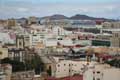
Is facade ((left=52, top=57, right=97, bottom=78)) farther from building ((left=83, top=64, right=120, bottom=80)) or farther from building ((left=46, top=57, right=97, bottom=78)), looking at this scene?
building ((left=83, top=64, right=120, bottom=80))

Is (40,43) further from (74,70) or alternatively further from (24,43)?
(74,70)

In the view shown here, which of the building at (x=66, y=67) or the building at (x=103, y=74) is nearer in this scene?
the building at (x=103, y=74)

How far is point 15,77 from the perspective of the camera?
636 centimetres

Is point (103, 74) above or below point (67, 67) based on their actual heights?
above

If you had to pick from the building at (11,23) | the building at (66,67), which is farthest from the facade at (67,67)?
the building at (11,23)

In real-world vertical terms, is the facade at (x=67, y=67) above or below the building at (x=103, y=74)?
below

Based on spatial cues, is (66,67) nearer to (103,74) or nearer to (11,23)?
(103,74)

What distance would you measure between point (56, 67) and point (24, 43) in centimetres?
568

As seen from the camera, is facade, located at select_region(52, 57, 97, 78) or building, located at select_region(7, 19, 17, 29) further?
building, located at select_region(7, 19, 17, 29)

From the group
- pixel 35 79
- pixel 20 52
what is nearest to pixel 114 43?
pixel 20 52

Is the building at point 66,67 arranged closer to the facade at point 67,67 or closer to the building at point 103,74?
the facade at point 67,67

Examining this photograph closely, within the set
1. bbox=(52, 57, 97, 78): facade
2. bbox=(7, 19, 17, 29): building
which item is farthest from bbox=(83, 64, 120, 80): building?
bbox=(7, 19, 17, 29): building

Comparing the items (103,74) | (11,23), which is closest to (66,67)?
(103,74)

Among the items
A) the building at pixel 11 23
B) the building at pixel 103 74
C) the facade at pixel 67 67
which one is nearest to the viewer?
the building at pixel 103 74
